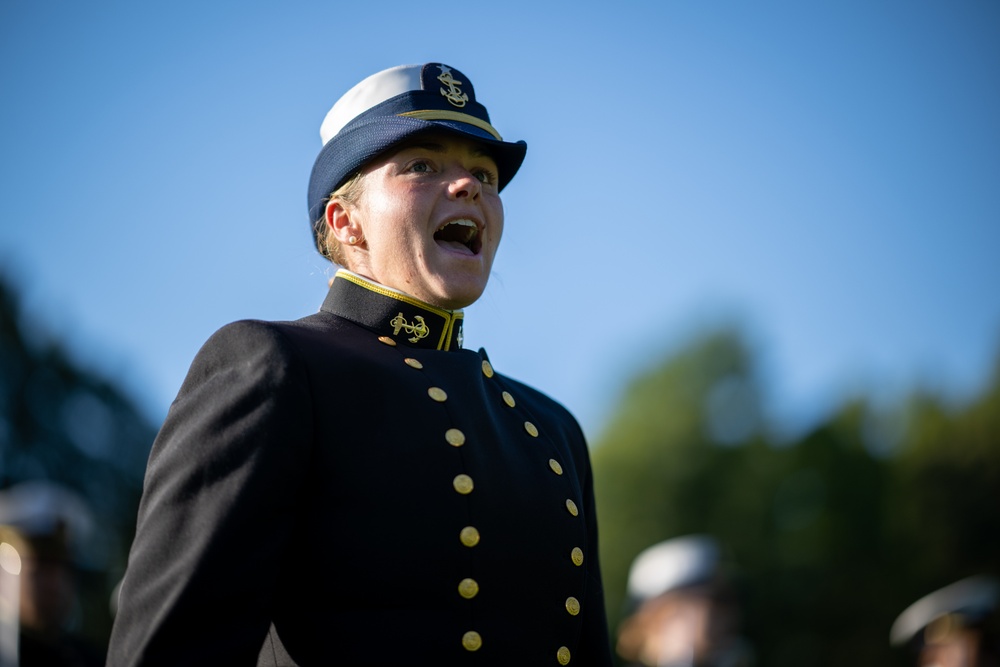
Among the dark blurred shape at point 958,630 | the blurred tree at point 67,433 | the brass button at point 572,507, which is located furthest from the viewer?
the blurred tree at point 67,433

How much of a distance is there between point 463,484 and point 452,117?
118 cm

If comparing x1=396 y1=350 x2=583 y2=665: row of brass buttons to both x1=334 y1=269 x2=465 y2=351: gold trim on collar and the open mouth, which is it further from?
the open mouth

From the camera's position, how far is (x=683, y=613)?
8.56 metres

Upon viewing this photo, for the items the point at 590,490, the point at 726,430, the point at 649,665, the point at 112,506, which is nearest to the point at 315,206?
the point at 590,490

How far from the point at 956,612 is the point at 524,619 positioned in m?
7.59

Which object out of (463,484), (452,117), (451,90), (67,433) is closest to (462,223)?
(452,117)

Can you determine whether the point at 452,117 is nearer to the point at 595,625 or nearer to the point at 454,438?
the point at 454,438

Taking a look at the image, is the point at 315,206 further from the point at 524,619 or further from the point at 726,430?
the point at 726,430

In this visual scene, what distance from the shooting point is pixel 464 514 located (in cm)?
290

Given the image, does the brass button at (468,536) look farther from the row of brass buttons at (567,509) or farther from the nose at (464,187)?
the nose at (464,187)

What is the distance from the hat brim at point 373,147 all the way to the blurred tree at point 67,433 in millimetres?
26482

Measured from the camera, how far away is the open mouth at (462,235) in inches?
137

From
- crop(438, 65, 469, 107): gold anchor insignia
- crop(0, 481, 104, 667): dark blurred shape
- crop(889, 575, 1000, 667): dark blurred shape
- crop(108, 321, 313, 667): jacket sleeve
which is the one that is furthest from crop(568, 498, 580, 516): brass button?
crop(889, 575, 1000, 667): dark blurred shape

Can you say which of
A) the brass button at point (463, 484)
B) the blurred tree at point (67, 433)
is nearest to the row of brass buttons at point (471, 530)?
the brass button at point (463, 484)
